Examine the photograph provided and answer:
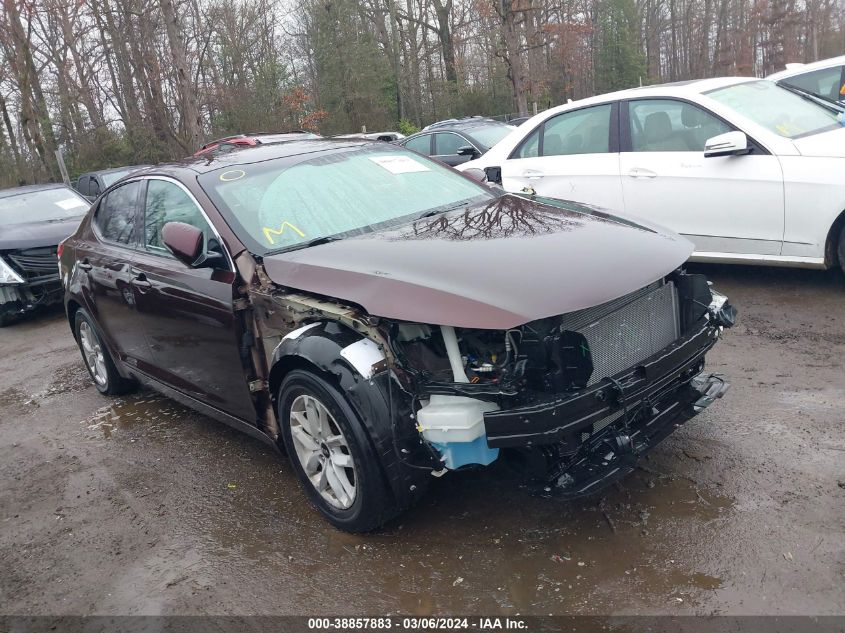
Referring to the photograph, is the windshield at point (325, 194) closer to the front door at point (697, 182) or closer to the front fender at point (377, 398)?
the front fender at point (377, 398)

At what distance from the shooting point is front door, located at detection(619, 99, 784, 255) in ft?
17.9

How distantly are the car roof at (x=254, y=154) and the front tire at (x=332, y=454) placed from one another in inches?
61.9

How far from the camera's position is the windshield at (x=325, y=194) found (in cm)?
368

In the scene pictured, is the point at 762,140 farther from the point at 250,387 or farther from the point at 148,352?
the point at 148,352

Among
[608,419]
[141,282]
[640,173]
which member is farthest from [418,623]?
[640,173]

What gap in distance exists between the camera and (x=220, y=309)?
12.0 feet

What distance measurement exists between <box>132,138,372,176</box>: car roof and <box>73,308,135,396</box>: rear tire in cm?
138

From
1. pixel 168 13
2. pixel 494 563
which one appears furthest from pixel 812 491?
pixel 168 13

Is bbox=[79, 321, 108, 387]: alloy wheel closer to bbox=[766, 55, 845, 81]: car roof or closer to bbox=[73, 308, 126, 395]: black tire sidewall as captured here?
bbox=[73, 308, 126, 395]: black tire sidewall

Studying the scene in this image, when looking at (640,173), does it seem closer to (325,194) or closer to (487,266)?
(325,194)

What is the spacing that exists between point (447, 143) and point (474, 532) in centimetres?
929

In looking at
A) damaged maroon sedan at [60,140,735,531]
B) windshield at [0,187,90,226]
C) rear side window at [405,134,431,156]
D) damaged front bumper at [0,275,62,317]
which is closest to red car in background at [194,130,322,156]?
damaged maroon sedan at [60,140,735,531]

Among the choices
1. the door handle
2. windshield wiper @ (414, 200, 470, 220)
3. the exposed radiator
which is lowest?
the exposed radiator

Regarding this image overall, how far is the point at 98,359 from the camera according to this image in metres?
5.57
